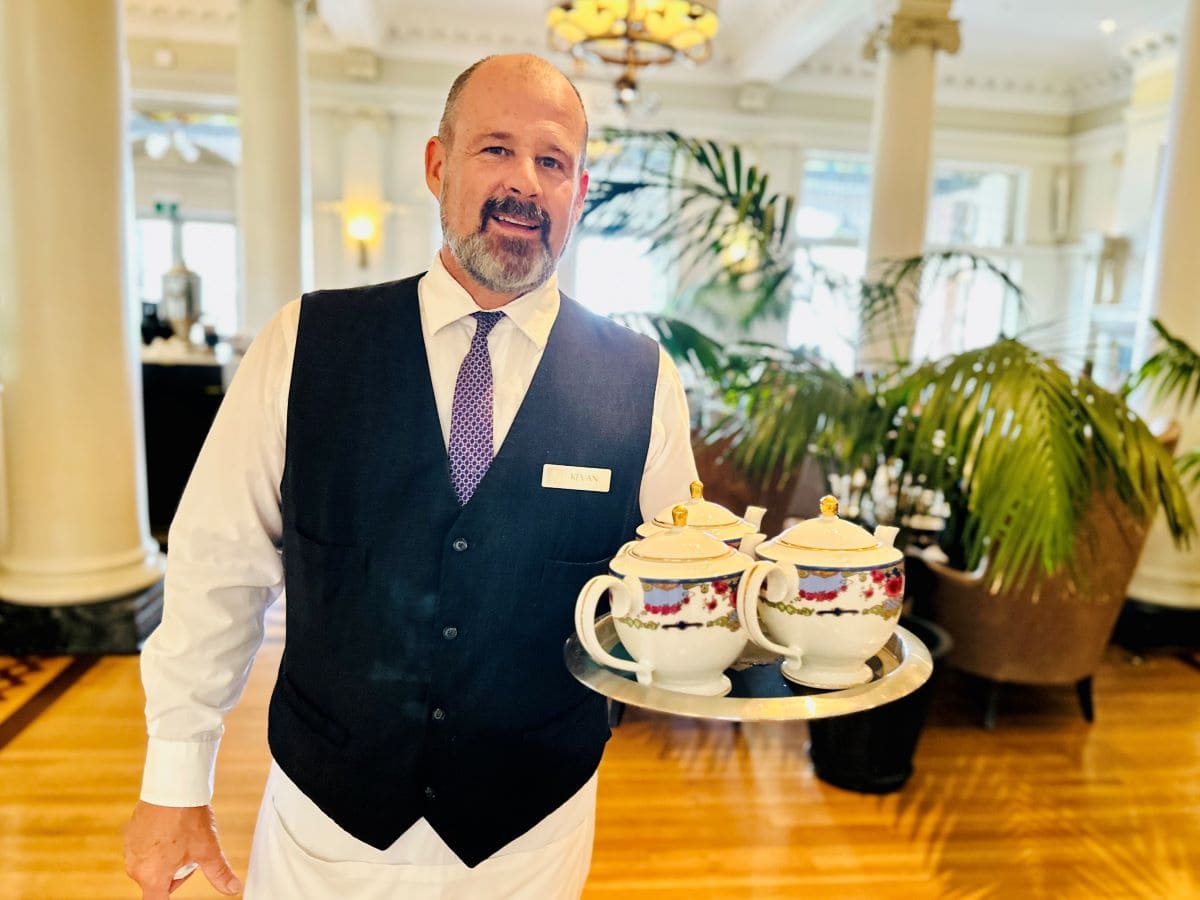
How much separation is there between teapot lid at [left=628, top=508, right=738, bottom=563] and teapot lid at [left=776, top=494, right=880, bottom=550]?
0.08 metres

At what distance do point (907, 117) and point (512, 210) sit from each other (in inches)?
227

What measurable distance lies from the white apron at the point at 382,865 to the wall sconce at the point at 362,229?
907 centimetres

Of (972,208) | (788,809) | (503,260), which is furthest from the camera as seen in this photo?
(972,208)

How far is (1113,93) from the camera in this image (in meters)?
10.3

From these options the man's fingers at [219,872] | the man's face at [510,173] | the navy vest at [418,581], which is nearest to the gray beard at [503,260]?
the man's face at [510,173]

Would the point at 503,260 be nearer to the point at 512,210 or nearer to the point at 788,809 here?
the point at 512,210

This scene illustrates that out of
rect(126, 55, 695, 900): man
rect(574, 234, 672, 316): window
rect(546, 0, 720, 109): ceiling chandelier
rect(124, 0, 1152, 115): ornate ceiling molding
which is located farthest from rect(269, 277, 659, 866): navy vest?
rect(574, 234, 672, 316): window

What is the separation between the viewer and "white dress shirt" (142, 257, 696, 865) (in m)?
1.19

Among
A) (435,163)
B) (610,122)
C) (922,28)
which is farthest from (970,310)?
(435,163)

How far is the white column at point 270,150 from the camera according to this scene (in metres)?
5.97

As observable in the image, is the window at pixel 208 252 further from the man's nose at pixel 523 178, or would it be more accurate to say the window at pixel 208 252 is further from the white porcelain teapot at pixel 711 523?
the white porcelain teapot at pixel 711 523

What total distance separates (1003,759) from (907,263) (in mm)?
1776

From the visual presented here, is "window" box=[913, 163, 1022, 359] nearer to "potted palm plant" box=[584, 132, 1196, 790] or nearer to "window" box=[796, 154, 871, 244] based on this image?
"window" box=[796, 154, 871, 244]

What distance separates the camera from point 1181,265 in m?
4.38
